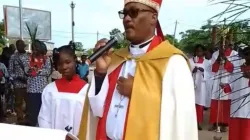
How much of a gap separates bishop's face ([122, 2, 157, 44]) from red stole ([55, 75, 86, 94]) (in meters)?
1.45

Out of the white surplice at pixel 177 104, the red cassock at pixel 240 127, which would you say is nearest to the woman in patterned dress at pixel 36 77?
the red cassock at pixel 240 127

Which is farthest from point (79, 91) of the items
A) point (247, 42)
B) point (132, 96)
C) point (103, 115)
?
point (247, 42)

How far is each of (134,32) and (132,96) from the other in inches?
16.3

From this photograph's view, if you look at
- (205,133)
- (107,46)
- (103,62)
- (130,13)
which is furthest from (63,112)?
(205,133)

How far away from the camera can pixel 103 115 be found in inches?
118

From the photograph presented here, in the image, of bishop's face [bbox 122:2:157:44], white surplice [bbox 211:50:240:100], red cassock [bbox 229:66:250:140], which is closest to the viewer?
white surplice [bbox 211:50:240:100]

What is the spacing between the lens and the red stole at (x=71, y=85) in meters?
4.15

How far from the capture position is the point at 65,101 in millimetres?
4078

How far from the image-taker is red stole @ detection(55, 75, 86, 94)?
415cm

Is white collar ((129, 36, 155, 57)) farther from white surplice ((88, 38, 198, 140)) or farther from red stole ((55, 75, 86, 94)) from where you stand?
red stole ((55, 75, 86, 94))

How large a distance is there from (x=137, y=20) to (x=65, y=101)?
1559mm

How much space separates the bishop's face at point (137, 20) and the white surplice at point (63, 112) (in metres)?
1.41

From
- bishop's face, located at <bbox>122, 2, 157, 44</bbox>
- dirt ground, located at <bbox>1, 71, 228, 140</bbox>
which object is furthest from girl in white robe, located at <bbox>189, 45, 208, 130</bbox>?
bishop's face, located at <bbox>122, 2, 157, 44</bbox>

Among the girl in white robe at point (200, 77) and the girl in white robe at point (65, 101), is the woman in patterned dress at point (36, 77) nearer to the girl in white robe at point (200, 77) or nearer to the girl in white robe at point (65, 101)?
the girl in white robe at point (65, 101)
